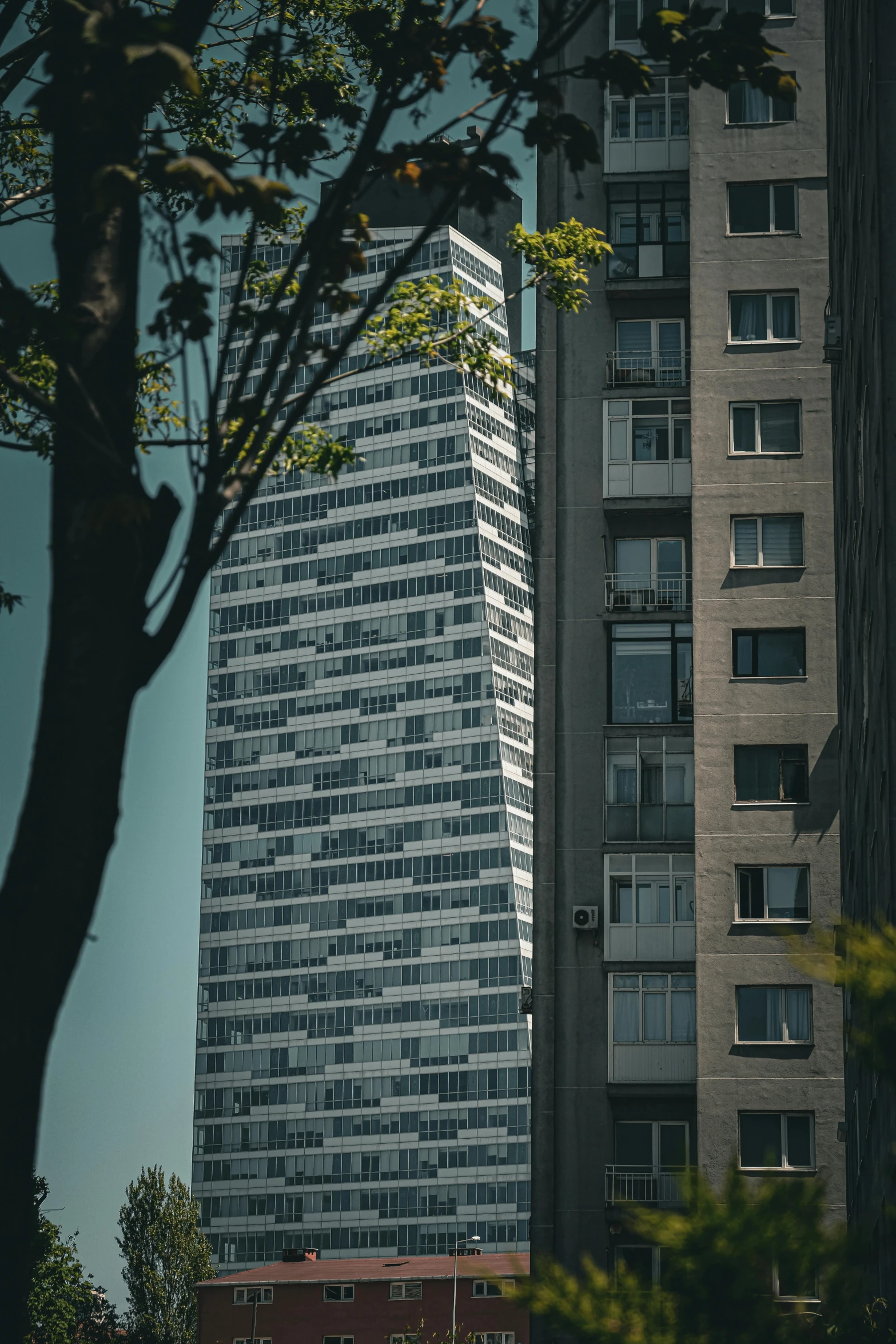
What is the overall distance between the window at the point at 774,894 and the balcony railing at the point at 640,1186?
17.6ft

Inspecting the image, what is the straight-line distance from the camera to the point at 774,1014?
124 ft

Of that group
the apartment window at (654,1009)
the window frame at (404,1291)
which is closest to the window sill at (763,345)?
the apartment window at (654,1009)

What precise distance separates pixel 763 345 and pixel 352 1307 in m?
73.0

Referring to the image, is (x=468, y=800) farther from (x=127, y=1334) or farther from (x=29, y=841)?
(x=29, y=841)

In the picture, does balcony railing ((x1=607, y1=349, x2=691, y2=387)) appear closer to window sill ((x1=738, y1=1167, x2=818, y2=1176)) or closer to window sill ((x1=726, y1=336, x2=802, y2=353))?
window sill ((x1=726, y1=336, x2=802, y2=353))

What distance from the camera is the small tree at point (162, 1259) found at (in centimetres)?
11000

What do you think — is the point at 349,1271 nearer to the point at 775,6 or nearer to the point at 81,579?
the point at 775,6

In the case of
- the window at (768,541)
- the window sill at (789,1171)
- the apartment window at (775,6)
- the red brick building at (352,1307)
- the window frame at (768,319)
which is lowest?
the red brick building at (352,1307)

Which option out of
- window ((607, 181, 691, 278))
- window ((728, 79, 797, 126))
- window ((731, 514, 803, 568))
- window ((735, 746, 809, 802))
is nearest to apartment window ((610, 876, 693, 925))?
window ((735, 746, 809, 802))

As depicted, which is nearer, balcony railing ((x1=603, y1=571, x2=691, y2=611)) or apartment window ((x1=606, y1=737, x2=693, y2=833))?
apartment window ((x1=606, y1=737, x2=693, y2=833))

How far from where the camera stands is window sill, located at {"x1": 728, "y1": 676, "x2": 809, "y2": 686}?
3962cm

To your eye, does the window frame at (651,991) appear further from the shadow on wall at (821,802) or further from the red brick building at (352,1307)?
the red brick building at (352,1307)

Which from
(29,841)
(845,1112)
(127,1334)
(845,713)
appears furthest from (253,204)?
(127,1334)

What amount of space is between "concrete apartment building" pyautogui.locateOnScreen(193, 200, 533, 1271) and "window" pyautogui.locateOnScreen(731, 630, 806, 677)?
10851cm
